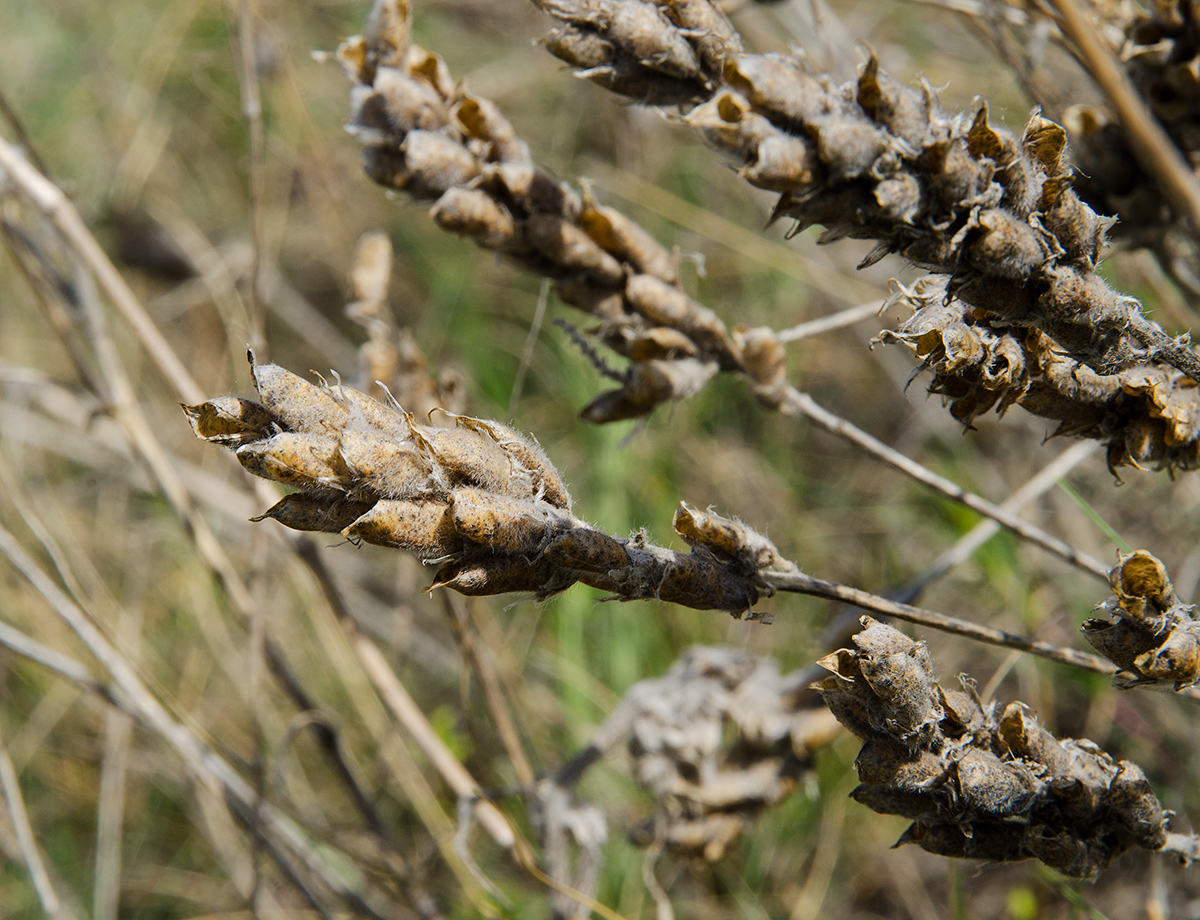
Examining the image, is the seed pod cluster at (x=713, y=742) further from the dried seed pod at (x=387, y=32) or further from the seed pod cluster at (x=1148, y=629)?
the dried seed pod at (x=387, y=32)

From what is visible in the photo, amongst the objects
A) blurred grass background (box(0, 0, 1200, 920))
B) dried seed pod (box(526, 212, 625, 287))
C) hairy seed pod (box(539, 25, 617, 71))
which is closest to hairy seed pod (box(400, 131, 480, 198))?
dried seed pod (box(526, 212, 625, 287))

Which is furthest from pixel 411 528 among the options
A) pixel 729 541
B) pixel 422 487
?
pixel 729 541

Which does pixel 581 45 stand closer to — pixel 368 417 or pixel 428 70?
pixel 428 70

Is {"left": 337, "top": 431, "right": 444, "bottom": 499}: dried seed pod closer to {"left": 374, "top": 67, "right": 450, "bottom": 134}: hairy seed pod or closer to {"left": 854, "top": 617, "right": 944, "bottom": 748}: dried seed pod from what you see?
{"left": 854, "top": 617, "right": 944, "bottom": 748}: dried seed pod

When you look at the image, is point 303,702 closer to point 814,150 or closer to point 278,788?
point 278,788

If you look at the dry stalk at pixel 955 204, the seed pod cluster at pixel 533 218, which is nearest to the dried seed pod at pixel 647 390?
the seed pod cluster at pixel 533 218
